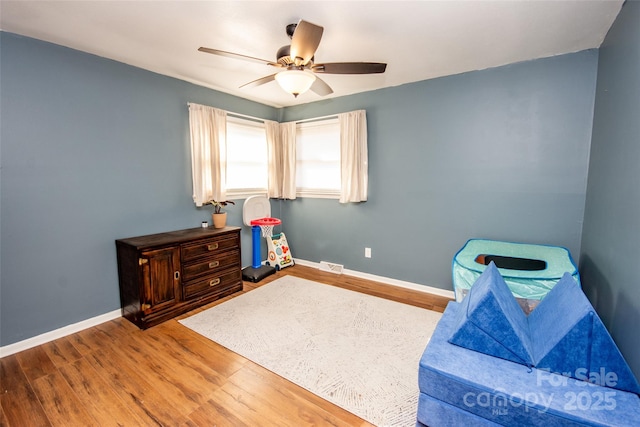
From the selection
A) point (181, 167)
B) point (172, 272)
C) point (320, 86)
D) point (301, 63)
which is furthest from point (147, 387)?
point (320, 86)

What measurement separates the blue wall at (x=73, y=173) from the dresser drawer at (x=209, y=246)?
21.1 inches

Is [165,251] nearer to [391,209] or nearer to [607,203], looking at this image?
[391,209]

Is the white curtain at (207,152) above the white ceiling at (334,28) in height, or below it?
below

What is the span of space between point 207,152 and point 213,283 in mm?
1540

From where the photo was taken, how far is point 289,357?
6.94 ft

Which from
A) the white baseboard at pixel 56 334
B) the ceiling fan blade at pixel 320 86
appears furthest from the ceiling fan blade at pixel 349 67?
the white baseboard at pixel 56 334

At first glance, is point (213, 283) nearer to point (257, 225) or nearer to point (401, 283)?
point (257, 225)

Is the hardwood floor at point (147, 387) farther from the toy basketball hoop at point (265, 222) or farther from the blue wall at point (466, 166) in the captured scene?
the blue wall at point (466, 166)

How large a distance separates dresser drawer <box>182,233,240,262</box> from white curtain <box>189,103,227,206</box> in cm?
56

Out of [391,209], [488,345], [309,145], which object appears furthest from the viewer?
[309,145]

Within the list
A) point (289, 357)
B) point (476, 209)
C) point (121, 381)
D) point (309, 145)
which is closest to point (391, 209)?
point (476, 209)

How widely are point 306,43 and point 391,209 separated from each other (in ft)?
7.48

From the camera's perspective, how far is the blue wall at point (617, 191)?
1503mm

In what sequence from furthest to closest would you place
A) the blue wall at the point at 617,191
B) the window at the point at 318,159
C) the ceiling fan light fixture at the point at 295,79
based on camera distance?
the window at the point at 318,159, the ceiling fan light fixture at the point at 295,79, the blue wall at the point at 617,191
